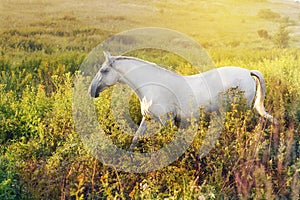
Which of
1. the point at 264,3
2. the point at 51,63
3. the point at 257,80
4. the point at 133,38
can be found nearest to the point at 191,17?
the point at 264,3

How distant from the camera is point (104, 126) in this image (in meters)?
4.79

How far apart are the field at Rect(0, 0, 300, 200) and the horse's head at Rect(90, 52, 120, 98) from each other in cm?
43

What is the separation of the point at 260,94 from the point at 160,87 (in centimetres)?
150

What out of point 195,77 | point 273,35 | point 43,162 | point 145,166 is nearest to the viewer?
point 145,166

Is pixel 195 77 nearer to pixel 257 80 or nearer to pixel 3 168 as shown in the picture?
pixel 257 80

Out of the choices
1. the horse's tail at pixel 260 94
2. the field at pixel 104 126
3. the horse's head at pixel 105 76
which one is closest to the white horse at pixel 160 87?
the horse's head at pixel 105 76

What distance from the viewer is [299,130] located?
541 centimetres

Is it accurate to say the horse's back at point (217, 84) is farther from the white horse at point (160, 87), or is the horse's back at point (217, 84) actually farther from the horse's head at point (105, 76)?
the horse's head at point (105, 76)

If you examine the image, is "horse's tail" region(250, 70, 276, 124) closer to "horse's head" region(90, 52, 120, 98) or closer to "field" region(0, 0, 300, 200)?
"field" region(0, 0, 300, 200)

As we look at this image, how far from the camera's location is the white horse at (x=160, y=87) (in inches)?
183

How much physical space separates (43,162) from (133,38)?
829cm

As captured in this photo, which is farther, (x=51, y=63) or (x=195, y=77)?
(x=51, y=63)

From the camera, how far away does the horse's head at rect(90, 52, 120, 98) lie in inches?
183

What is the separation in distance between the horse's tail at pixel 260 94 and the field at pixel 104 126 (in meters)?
0.13
